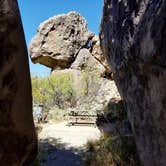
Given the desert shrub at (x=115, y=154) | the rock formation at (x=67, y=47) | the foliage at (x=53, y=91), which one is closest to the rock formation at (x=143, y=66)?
the desert shrub at (x=115, y=154)

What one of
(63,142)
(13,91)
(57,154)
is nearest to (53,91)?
(63,142)

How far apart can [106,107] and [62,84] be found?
20.2ft

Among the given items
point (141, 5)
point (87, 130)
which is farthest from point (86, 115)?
point (141, 5)

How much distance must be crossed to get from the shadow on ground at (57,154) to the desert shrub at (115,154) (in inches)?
14.8

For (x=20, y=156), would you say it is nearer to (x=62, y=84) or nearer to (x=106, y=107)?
(x=106, y=107)

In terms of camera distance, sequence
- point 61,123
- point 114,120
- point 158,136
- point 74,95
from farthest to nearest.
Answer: point 74,95 < point 61,123 < point 114,120 < point 158,136

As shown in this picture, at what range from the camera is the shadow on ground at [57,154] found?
9.74 meters

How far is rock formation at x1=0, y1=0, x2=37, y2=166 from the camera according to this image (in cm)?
310

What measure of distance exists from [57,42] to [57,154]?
44.5 ft

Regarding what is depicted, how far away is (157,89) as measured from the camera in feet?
16.1

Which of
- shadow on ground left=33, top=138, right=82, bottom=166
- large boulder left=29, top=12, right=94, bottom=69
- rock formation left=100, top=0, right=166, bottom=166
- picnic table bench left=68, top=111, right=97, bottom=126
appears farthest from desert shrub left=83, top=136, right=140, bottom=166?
large boulder left=29, top=12, right=94, bottom=69

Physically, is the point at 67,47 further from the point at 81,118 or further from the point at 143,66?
the point at 143,66

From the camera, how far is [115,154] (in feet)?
28.8

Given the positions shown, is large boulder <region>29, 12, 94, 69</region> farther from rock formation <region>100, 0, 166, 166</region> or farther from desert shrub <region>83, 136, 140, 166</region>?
rock formation <region>100, 0, 166, 166</region>
